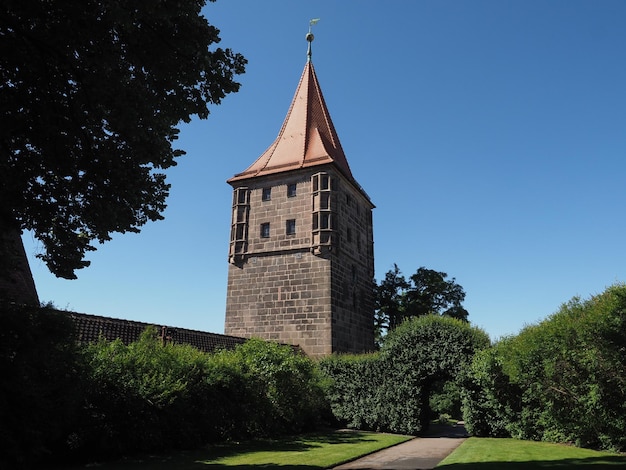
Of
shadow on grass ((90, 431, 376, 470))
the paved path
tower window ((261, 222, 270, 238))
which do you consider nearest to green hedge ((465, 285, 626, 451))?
the paved path

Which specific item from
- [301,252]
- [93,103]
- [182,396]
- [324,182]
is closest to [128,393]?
[182,396]

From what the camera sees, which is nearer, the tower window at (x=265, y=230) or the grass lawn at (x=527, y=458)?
the grass lawn at (x=527, y=458)

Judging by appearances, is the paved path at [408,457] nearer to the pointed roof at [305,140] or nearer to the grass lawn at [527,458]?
the grass lawn at [527,458]

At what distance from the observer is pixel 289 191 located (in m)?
28.4

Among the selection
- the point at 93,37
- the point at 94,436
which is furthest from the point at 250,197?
the point at 93,37

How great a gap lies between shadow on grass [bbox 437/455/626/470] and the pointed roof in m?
19.4

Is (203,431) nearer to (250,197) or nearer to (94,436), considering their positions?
(94,436)

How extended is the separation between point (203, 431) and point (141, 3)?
39.5ft

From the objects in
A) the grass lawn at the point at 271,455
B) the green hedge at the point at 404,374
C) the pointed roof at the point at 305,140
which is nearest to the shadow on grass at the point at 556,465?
the grass lawn at the point at 271,455

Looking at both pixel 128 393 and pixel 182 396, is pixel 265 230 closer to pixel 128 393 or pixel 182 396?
pixel 182 396

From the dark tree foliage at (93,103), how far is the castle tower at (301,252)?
57.1 ft

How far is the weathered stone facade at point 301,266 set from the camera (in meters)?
25.4

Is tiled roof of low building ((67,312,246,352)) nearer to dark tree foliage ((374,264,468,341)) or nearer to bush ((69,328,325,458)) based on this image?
bush ((69,328,325,458))

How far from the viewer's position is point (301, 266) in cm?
2627
